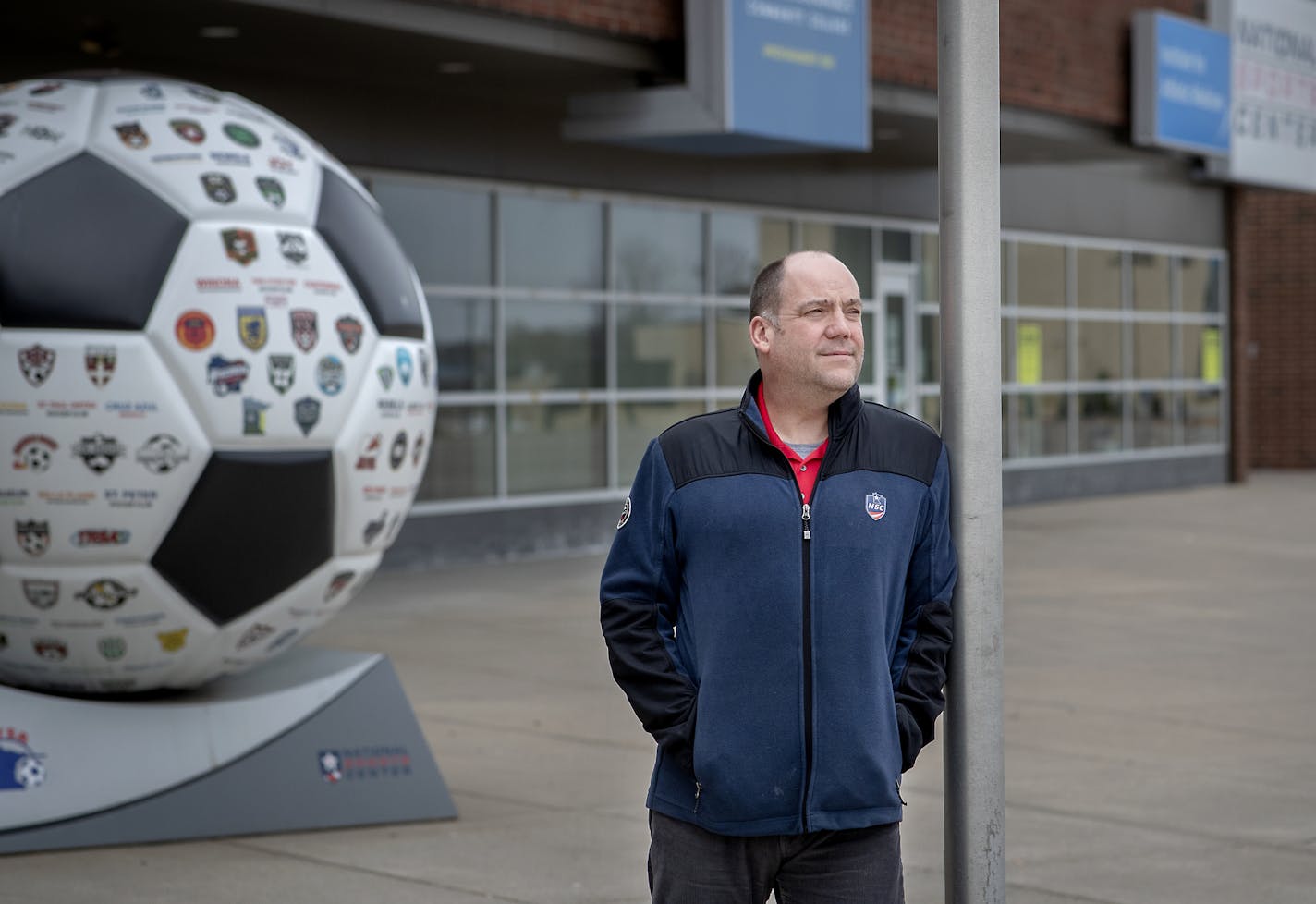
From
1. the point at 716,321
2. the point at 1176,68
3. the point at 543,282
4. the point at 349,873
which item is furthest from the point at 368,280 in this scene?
the point at 1176,68

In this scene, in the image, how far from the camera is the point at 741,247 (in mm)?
19109

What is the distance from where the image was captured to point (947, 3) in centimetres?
380

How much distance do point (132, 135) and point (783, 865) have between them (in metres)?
3.92

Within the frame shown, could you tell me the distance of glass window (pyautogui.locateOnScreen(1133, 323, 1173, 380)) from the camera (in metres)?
25.7

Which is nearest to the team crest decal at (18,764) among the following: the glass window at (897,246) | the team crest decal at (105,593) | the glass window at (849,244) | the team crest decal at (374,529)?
the team crest decal at (105,593)

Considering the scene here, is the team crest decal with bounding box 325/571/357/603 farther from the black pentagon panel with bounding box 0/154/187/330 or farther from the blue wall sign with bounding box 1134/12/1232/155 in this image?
the blue wall sign with bounding box 1134/12/1232/155

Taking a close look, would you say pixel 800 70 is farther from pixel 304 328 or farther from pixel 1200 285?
pixel 1200 285

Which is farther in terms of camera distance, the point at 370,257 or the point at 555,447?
the point at 555,447

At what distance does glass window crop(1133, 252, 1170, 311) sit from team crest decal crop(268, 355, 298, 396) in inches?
822

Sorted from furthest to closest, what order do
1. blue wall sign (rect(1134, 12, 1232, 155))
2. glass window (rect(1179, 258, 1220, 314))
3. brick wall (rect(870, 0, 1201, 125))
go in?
glass window (rect(1179, 258, 1220, 314)) → blue wall sign (rect(1134, 12, 1232, 155)) → brick wall (rect(870, 0, 1201, 125))

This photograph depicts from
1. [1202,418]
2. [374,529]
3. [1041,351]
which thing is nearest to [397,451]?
[374,529]

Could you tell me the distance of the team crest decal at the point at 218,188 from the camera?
6234mm

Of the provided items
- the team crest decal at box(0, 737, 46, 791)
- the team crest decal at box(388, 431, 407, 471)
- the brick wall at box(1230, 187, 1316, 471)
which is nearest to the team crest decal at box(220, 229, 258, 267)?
the team crest decal at box(388, 431, 407, 471)

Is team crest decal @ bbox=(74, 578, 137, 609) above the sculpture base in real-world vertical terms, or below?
above
